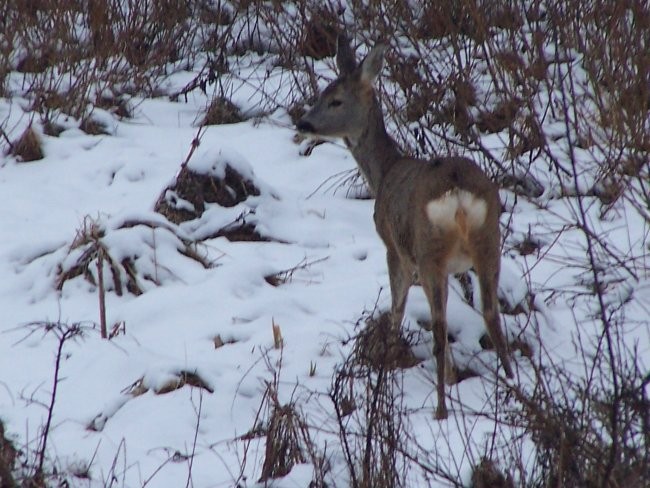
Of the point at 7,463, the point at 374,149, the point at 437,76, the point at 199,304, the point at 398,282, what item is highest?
the point at 437,76

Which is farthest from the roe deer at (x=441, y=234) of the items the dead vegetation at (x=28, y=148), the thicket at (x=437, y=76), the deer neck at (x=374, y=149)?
the dead vegetation at (x=28, y=148)

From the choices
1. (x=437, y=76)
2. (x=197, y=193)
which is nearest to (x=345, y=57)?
(x=197, y=193)

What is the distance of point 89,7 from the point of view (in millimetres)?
9562

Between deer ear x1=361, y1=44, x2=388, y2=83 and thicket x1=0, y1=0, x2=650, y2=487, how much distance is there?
58 cm

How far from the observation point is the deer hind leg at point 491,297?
5.02 m

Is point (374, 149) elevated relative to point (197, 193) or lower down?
lower down

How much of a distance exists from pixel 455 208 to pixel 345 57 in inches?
81.2

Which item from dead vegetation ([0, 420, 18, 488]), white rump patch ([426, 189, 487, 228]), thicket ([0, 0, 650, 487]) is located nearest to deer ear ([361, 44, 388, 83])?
thicket ([0, 0, 650, 487])

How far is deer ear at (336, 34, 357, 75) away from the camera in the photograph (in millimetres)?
6609

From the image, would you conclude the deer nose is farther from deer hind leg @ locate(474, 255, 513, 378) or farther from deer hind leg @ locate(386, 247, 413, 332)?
deer hind leg @ locate(474, 255, 513, 378)

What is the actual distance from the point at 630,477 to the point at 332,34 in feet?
21.5

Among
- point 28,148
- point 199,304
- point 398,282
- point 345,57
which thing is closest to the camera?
point 398,282

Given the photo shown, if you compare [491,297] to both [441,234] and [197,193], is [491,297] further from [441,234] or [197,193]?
[197,193]

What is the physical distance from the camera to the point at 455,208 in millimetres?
4828
